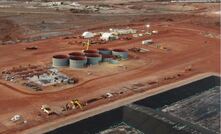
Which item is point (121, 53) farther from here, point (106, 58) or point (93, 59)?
point (93, 59)

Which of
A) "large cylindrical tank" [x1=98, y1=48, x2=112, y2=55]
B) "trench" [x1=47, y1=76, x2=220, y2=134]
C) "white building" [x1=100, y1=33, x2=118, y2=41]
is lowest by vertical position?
"trench" [x1=47, y1=76, x2=220, y2=134]

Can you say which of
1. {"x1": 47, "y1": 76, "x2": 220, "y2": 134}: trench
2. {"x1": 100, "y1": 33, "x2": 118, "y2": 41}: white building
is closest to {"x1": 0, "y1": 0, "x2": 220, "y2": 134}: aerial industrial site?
{"x1": 47, "y1": 76, "x2": 220, "y2": 134}: trench

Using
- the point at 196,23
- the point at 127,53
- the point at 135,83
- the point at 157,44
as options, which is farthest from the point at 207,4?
the point at 135,83

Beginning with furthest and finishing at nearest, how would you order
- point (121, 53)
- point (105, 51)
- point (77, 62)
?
point (105, 51) < point (121, 53) < point (77, 62)

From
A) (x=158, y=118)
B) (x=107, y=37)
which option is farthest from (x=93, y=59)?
(x=158, y=118)

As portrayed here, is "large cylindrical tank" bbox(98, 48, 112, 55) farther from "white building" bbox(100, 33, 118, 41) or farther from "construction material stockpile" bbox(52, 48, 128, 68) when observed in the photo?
"white building" bbox(100, 33, 118, 41)
